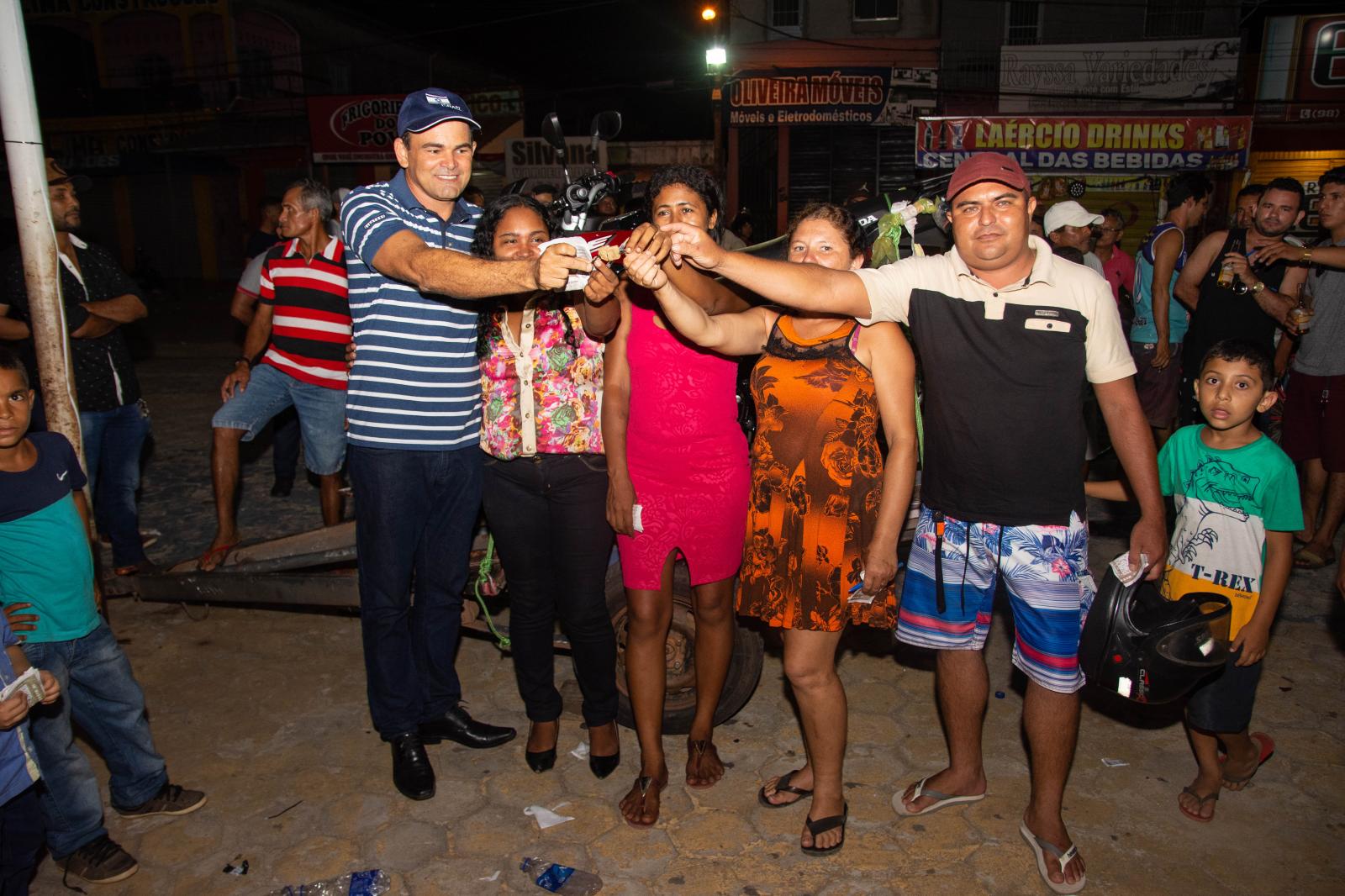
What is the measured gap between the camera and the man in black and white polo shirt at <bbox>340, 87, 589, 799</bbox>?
3096mm

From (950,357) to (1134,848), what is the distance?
192cm

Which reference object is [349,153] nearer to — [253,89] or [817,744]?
[253,89]

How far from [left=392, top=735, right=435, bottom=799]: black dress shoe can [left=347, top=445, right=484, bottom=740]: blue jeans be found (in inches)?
2.2

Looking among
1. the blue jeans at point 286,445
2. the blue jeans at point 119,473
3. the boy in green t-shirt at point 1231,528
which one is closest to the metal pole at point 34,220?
the blue jeans at point 119,473

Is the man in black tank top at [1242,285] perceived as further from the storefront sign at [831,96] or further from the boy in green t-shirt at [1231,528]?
the storefront sign at [831,96]

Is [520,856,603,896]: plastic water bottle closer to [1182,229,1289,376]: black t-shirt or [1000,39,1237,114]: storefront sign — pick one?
[1182,229,1289,376]: black t-shirt

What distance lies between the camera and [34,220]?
137 inches

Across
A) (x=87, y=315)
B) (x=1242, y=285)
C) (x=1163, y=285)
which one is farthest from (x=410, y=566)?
(x=1163, y=285)

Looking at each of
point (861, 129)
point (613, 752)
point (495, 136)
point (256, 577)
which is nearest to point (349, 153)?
point (495, 136)

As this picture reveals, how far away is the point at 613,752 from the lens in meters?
3.64

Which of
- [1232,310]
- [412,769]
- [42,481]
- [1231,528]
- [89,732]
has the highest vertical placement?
[1232,310]

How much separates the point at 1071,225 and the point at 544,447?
507cm

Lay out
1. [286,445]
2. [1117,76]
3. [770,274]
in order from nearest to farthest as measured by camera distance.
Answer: [770,274] → [286,445] → [1117,76]

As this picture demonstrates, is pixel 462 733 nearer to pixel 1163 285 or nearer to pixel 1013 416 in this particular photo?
pixel 1013 416
